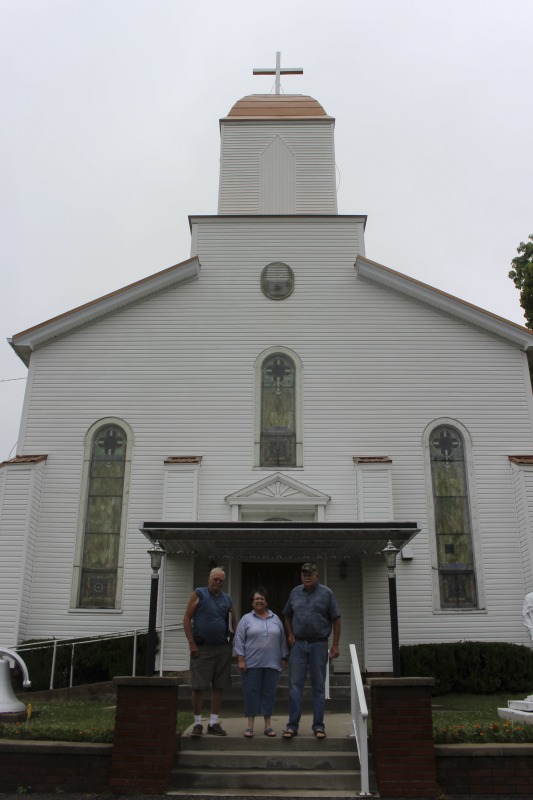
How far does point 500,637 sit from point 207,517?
6.26m

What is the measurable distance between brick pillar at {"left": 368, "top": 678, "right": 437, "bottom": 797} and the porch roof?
13.4 feet

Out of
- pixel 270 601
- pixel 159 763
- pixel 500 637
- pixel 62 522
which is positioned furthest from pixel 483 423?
pixel 159 763

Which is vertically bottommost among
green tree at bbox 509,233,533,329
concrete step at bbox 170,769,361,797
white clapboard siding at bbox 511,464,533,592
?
concrete step at bbox 170,769,361,797

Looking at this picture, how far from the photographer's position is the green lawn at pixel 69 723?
26.8 ft

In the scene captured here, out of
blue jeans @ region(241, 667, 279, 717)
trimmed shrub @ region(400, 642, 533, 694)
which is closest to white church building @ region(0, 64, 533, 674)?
trimmed shrub @ region(400, 642, 533, 694)

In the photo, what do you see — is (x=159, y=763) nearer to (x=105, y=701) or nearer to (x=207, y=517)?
(x=105, y=701)

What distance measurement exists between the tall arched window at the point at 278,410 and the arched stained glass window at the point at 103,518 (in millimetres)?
2988

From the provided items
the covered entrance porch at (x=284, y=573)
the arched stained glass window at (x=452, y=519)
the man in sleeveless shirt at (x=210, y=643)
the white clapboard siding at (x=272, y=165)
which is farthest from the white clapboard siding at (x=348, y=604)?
the white clapboard siding at (x=272, y=165)

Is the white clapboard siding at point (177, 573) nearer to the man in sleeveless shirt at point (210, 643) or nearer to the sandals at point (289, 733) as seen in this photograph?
the man in sleeveless shirt at point (210, 643)

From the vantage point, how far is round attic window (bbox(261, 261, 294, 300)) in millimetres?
17500

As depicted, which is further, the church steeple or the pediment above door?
the church steeple

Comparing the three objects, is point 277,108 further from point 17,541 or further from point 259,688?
point 259,688

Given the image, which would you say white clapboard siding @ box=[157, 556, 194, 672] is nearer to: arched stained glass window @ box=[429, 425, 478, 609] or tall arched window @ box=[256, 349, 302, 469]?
tall arched window @ box=[256, 349, 302, 469]

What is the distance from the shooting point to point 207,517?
15547mm
